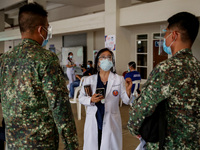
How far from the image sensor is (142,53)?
1095 cm

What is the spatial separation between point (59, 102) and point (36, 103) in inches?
6.2

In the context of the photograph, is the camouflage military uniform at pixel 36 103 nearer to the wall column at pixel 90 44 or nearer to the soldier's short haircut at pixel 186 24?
the soldier's short haircut at pixel 186 24

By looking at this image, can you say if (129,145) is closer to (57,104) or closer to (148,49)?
(57,104)

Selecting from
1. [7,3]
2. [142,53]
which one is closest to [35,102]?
[142,53]

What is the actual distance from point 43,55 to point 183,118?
3.29 ft

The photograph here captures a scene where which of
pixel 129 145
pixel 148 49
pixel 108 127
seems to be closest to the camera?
pixel 108 127

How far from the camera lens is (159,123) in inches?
56.8

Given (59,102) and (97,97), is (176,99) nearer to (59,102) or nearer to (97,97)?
(59,102)

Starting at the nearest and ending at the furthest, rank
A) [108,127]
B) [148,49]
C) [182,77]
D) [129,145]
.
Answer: [182,77], [108,127], [129,145], [148,49]

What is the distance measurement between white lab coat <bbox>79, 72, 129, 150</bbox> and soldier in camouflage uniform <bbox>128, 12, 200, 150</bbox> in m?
1.14

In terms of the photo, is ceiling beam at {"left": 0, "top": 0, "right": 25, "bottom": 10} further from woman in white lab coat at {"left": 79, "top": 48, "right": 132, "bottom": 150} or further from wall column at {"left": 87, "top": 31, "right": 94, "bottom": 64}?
woman in white lab coat at {"left": 79, "top": 48, "right": 132, "bottom": 150}

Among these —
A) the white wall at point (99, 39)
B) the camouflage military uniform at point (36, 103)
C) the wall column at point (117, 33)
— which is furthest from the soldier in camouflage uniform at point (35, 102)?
the white wall at point (99, 39)

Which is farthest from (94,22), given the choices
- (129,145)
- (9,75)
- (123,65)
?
(9,75)

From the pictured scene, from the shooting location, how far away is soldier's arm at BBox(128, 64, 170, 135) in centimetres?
141
